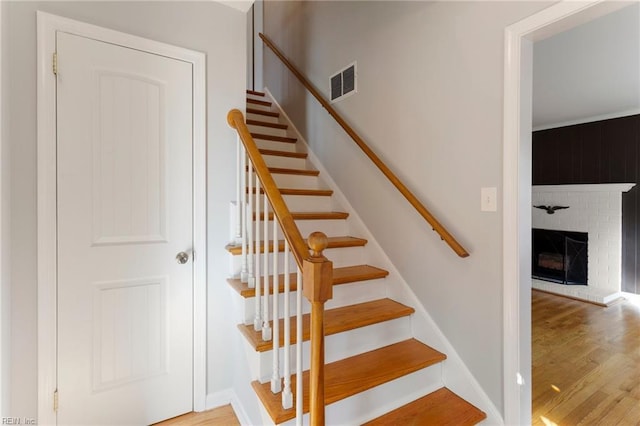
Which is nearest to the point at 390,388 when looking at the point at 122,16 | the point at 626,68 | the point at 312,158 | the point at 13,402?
the point at 13,402

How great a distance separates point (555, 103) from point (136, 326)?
5.06 m

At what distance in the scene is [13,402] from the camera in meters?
1.38

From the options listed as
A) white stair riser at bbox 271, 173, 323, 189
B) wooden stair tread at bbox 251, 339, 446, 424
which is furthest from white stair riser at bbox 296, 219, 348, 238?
wooden stair tread at bbox 251, 339, 446, 424

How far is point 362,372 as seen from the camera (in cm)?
155

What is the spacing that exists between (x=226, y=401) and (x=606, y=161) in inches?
218

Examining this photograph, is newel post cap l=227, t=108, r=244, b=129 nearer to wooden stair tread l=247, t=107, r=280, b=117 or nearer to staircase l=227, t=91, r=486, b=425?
staircase l=227, t=91, r=486, b=425

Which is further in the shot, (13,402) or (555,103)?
(555,103)

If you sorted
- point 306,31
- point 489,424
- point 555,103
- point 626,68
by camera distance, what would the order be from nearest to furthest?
point 489,424 < point 626,68 < point 306,31 < point 555,103

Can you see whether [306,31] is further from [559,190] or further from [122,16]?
[559,190]

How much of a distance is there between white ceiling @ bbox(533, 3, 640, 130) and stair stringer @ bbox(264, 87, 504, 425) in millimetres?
2237

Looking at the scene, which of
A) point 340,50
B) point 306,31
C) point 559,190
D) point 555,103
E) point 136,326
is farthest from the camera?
point 559,190

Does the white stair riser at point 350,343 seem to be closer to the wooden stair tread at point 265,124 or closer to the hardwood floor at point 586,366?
the hardwood floor at point 586,366

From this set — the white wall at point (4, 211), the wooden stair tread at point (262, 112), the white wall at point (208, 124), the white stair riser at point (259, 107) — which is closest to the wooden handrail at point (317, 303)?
the white wall at point (208, 124)

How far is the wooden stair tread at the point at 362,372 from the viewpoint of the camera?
130cm
